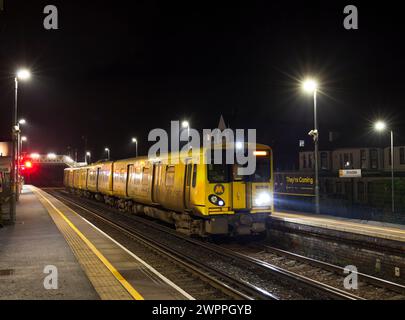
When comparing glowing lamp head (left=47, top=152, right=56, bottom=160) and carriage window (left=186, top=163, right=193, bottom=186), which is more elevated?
glowing lamp head (left=47, top=152, right=56, bottom=160)

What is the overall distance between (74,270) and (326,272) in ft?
20.6

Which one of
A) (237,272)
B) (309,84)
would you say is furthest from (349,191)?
(237,272)

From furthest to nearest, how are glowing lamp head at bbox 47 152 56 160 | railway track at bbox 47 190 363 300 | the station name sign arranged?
glowing lamp head at bbox 47 152 56 160 < the station name sign < railway track at bbox 47 190 363 300

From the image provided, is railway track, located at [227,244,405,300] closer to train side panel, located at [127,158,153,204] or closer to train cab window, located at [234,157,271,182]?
train cab window, located at [234,157,271,182]

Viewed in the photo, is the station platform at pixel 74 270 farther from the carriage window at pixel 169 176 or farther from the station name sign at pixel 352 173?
the station name sign at pixel 352 173

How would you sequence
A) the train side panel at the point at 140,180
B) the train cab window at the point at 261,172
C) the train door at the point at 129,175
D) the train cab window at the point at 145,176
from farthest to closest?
the train door at the point at 129,175 → the train cab window at the point at 145,176 → the train side panel at the point at 140,180 → the train cab window at the point at 261,172

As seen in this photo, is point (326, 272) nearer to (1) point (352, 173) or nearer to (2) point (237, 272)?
(2) point (237, 272)

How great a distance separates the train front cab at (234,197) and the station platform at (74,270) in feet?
9.43

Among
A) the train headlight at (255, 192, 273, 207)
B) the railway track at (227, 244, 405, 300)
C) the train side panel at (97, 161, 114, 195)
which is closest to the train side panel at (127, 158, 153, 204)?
the train side panel at (97, 161, 114, 195)

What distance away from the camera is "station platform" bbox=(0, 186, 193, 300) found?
7.99m

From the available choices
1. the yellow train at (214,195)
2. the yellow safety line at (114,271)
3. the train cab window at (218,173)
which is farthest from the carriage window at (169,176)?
the yellow safety line at (114,271)

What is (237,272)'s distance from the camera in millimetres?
10898

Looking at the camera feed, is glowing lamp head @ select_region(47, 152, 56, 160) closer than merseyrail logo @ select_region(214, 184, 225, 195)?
No

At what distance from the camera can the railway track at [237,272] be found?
889 cm
